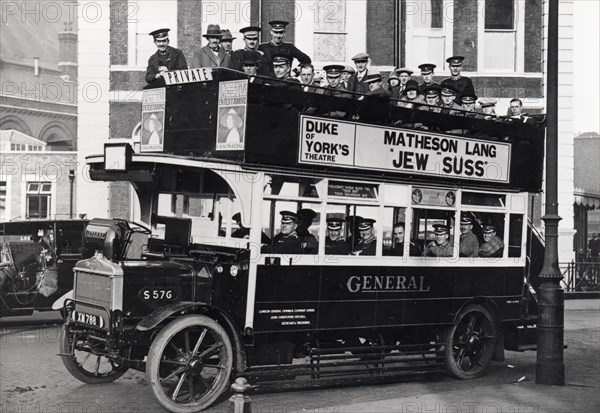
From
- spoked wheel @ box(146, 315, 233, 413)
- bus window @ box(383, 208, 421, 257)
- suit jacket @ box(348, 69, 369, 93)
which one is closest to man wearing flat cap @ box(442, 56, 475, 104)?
suit jacket @ box(348, 69, 369, 93)

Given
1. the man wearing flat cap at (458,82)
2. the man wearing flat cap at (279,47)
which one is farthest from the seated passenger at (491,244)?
the man wearing flat cap at (279,47)

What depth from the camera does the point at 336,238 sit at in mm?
9820

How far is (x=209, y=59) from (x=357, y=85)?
1.94 m

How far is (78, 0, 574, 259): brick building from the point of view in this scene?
22.0 metres

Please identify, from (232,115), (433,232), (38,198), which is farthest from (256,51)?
(38,198)

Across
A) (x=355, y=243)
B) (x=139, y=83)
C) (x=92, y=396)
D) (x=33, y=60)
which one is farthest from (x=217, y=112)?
(x=33, y=60)

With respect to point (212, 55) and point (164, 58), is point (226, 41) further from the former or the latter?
point (164, 58)

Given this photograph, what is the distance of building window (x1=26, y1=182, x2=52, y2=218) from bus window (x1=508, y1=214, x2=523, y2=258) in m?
23.6

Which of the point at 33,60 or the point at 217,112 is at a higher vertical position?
the point at 33,60

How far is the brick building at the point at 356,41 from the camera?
22.0 m

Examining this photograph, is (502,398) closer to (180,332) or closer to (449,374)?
(449,374)

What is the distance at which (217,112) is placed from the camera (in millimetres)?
9164

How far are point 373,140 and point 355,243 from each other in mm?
1233

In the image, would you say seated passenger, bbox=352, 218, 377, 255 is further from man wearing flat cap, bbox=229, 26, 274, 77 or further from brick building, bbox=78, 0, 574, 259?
brick building, bbox=78, 0, 574, 259
